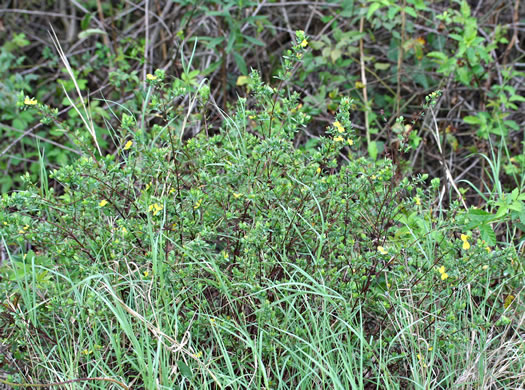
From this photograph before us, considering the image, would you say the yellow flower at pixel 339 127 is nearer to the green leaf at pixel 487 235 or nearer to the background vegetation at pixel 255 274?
the background vegetation at pixel 255 274

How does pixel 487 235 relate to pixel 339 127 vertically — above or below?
below

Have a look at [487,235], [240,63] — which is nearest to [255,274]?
[487,235]

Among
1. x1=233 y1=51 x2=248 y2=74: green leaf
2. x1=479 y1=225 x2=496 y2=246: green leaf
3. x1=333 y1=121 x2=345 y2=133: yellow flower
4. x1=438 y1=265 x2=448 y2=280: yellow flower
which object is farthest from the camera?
x1=233 y1=51 x2=248 y2=74: green leaf

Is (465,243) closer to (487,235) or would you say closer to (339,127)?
(487,235)

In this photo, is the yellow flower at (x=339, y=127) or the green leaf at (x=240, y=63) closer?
the yellow flower at (x=339, y=127)

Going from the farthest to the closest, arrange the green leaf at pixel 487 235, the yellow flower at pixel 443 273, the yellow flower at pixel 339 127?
the green leaf at pixel 487 235, the yellow flower at pixel 339 127, the yellow flower at pixel 443 273

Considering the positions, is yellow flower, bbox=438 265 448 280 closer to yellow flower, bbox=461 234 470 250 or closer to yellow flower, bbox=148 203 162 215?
yellow flower, bbox=461 234 470 250

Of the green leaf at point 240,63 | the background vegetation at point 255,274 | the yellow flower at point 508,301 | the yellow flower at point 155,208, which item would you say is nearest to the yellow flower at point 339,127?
the background vegetation at point 255,274

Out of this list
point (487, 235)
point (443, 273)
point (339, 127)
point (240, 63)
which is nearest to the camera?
point (443, 273)

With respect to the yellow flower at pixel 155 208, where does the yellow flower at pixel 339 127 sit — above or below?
above

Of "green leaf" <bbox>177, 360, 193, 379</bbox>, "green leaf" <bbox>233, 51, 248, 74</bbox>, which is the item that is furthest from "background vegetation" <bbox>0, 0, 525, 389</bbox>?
"green leaf" <bbox>233, 51, 248, 74</bbox>

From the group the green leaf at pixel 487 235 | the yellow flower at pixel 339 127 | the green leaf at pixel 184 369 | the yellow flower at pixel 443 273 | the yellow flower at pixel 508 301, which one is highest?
the yellow flower at pixel 339 127

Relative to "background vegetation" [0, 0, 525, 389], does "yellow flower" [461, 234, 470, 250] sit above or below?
above

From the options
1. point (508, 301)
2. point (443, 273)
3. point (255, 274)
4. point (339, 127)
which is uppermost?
point (339, 127)
